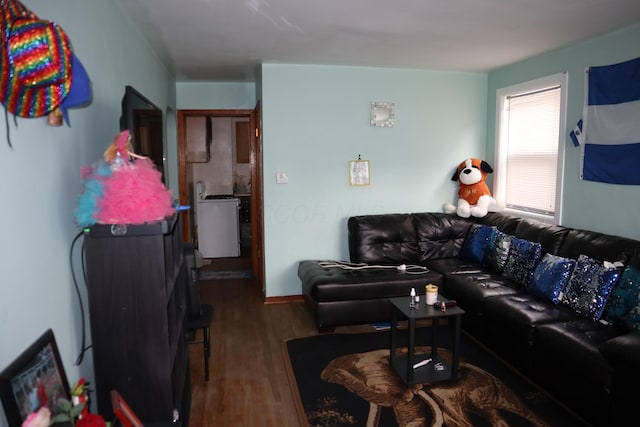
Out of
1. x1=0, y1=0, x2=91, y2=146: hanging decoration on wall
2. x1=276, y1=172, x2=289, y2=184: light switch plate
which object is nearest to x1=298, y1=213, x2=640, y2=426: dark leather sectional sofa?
x1=276, y1=172, x2=289, y2=184: light switch plate

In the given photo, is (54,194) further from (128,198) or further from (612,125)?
(612,125)

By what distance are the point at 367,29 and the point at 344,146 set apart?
1.54 metres

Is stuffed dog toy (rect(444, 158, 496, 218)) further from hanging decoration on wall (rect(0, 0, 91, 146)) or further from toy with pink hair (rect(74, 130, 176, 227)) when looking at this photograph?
hanging decoration on wall (rect(0, 0, 91, 146))

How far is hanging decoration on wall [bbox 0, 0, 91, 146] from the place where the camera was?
1223 millimetres

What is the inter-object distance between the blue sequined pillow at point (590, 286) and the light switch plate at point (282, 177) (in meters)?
2.63

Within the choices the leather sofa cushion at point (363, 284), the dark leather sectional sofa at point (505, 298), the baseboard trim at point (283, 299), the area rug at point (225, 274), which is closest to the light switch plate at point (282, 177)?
the dark leather sectional sofa at point (505, 298)

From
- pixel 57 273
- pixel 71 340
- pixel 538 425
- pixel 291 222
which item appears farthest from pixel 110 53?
pixel 538 425

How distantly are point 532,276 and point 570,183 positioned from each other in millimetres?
893

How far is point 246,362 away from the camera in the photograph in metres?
3.25

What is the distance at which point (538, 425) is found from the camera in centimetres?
243

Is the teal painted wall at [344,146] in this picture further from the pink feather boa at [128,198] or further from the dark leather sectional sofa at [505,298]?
the pink feather boa at [128,198]

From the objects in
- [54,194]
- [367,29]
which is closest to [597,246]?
[367,29]

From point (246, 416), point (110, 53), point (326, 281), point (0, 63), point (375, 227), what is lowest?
point (246, 416)

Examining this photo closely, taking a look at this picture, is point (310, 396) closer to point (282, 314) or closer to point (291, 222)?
point (282, 314)
